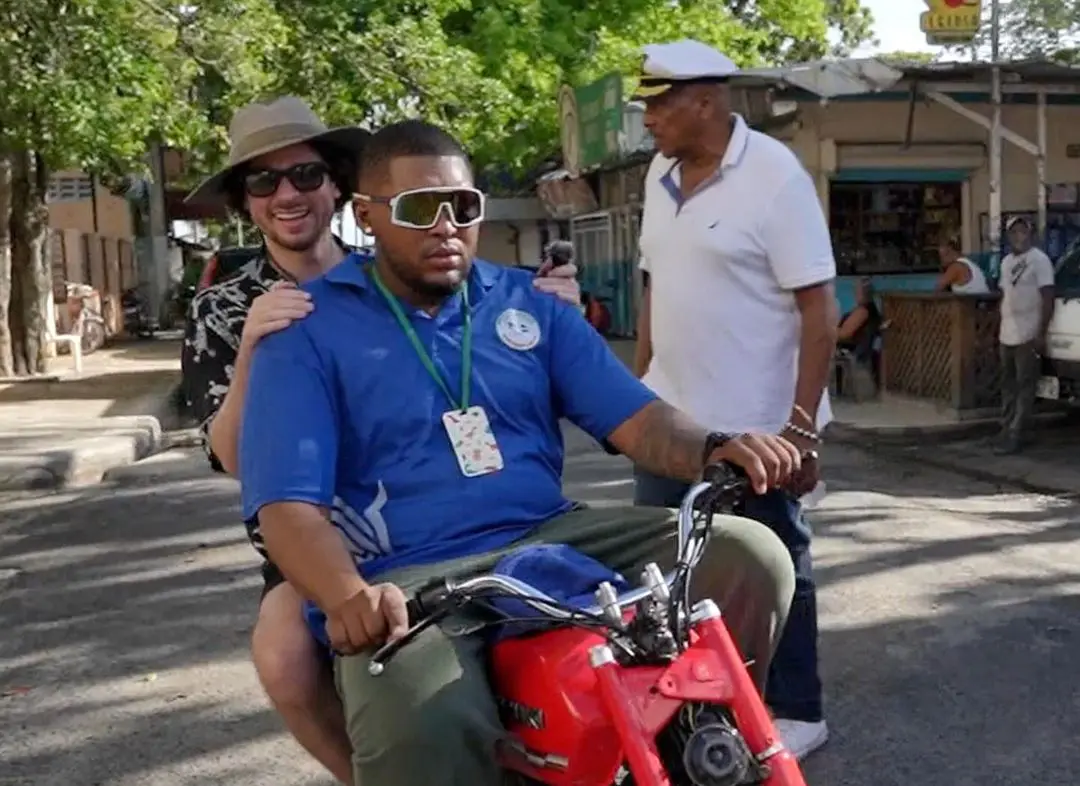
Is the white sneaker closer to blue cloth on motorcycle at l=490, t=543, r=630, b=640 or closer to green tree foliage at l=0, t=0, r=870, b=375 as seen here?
blue cloth on motorcycle at l=490, t=543, r=630, b=640

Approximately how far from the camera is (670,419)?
3.02m

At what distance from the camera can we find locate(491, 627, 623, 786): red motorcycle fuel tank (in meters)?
2.26

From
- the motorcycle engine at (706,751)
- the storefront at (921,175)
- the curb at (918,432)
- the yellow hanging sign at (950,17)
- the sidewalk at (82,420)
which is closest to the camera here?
the motorcycle engine at (706,751)

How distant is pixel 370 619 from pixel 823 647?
3.60 meters

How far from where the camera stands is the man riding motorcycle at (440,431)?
2.69 metres

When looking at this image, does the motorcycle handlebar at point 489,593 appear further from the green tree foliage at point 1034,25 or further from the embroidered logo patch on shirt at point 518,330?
the green tree foliage at point 1034,25

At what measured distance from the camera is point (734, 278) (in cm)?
393

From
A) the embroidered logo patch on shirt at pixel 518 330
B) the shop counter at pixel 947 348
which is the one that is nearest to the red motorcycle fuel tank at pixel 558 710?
the embroidered logo patch on shirt at pixel 518 330

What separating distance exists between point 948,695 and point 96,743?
289 centimetres

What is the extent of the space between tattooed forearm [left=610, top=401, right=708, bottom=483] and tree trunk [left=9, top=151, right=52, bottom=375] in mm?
18143

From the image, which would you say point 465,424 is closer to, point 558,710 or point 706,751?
point 558,710

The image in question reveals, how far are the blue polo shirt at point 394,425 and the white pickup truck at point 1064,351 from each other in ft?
30.0

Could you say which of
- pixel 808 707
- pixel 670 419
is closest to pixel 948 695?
pixel 808 707

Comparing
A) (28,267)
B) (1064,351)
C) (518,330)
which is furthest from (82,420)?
(518,330)
